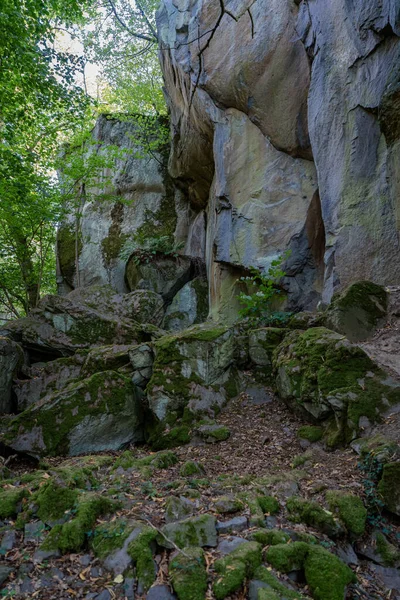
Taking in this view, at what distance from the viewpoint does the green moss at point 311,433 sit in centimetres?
540

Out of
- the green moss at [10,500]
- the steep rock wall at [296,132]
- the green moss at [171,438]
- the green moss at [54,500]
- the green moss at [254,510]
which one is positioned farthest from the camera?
the steep rock wall at [296,132]

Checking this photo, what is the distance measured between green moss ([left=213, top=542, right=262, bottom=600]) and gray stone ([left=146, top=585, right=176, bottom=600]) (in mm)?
330

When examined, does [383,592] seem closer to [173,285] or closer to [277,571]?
[277,571]

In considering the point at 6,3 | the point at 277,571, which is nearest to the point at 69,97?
the point at 6,3

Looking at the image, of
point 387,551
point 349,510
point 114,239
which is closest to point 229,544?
point 349,510

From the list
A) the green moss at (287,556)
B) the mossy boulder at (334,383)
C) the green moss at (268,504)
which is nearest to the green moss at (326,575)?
the green moss at (287,556)

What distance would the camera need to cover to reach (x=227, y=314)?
1248 cm

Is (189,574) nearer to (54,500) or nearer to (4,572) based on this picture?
(4,572)

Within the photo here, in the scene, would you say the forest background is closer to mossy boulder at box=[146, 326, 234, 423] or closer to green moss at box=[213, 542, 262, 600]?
mossy boulder at box=[146, 326, 234, 423]

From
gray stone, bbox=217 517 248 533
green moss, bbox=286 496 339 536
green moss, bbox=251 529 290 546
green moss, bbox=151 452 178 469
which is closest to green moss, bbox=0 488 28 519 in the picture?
green moss, bbox=151 452 178 469

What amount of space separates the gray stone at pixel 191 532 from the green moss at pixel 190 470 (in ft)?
4.19

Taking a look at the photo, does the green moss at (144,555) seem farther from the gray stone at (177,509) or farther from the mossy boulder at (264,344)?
the mossy boulder at (264,344)

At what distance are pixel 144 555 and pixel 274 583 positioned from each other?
39.9 inches

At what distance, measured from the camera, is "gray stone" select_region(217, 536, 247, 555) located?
10.5ft
